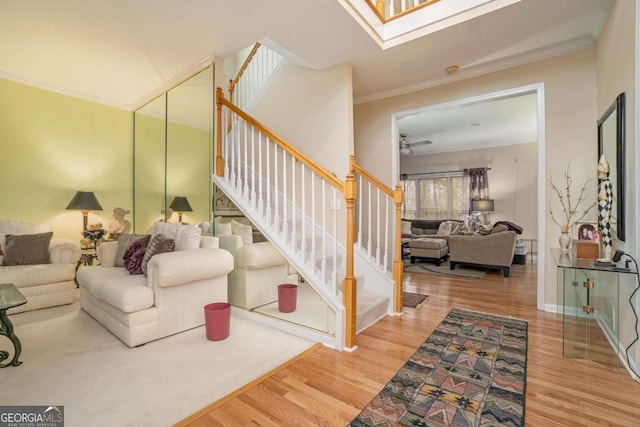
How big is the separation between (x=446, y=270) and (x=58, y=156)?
6.40 meters

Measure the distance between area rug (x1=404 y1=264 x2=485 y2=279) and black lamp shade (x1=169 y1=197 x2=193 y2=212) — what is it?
12.7 ft

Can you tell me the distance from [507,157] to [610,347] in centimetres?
670

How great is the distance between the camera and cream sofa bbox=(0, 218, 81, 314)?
9.96 ft

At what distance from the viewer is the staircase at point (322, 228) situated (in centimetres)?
230

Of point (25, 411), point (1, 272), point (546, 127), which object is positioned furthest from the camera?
point (546, 127)

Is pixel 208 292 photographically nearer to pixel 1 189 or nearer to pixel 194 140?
pixel 194 140

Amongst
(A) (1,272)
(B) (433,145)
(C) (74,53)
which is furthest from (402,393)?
(B) (433,145)

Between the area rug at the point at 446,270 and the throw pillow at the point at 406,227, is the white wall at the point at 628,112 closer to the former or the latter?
the area rug at the point at 446,270

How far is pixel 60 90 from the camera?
13.5 ft

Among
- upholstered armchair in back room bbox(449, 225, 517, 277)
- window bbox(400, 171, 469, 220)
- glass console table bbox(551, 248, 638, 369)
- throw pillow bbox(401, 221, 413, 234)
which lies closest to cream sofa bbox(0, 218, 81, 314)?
glass console table bbox(551, 248, 638, 369)

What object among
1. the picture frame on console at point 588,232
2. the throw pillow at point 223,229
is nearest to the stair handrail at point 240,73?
the throw pillow at point 223,229

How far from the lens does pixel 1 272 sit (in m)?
2.98

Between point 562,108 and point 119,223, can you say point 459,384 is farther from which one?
point 119,223

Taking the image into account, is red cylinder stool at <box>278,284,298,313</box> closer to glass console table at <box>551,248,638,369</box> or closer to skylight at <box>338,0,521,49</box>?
glass console table at <box>551,248,638,369</box>
